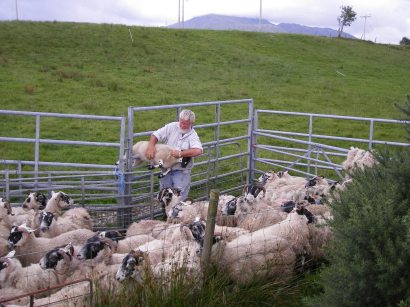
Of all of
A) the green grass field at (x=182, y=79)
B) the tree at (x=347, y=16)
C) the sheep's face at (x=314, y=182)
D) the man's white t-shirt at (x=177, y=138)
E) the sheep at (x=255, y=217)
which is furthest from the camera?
the tree at (x=347, y=16)

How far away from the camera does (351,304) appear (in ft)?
13.2

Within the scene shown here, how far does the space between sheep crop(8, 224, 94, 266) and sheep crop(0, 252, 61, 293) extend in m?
0.56

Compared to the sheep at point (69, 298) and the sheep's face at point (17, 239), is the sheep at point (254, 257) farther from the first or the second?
the sheep's face at point (17, 239)

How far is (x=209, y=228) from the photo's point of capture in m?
4.96

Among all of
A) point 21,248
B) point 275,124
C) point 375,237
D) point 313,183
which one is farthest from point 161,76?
point 375,237

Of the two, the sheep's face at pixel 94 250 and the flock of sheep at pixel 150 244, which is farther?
the sheep's face at pixel 94 250

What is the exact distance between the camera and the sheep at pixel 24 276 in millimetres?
5199

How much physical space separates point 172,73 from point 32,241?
24.0m

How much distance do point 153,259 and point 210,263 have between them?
71cm

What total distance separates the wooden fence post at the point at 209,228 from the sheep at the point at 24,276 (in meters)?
1.48

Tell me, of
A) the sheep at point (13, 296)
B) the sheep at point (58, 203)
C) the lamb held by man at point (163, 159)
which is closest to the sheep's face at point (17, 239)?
the sheep at point (13, 296)

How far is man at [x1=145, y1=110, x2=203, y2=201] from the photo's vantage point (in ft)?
27.9

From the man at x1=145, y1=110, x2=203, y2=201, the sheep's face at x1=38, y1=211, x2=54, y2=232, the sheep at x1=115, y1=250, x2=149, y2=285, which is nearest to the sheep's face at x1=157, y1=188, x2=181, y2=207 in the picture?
the man at x1=145, y1=110, x2=203, y2=201

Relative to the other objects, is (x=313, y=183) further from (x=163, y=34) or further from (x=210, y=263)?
(x=163, y=34)
